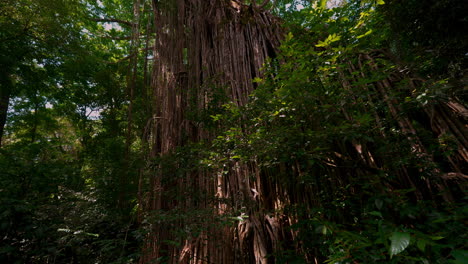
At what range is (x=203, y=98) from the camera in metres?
2.18

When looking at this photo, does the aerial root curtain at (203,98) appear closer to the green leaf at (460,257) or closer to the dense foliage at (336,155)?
the dense foliage at (336,155)

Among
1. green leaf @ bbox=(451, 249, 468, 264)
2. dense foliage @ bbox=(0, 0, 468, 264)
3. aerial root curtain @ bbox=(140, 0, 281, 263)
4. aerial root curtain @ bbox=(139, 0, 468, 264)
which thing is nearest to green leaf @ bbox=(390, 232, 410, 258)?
dense foliage @ bbox=(0, 0, 468, 264)

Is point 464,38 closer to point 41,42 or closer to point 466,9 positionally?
point 466,9

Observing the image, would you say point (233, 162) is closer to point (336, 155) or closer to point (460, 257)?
point (336, 155)

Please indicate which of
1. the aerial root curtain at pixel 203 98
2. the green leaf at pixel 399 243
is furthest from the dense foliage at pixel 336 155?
the aerial root curtain at pixel 203 98

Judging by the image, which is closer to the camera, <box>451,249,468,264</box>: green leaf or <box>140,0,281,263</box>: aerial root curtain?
<box>451,249,468,264</box>: green leaf

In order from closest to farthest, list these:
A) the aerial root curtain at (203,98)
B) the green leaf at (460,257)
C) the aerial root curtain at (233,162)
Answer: the green leaf at (460,257) → the aerial root curtain at (233,162) → the aerial root curtain at (203,98)

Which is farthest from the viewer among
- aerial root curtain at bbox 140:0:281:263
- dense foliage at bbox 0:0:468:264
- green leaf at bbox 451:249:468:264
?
aerial root curtain at bbox 140:0:281:263

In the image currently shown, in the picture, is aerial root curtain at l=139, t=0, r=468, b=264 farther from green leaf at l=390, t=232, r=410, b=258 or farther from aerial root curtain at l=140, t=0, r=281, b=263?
green leaf at l=390, t=232, r=410, b=258

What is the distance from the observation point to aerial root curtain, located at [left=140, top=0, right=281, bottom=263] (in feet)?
5.45

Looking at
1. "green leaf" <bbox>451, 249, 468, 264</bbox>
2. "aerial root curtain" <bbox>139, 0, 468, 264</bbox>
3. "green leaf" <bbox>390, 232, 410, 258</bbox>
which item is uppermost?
"aerial root curtain" <bbox>139, 0, 468, 264</bbox>

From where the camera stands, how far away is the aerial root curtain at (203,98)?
1661 millimetres

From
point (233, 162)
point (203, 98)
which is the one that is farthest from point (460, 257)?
point (203, 98)

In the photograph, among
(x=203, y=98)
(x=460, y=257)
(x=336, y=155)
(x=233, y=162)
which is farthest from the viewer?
(x=203, y=98)
